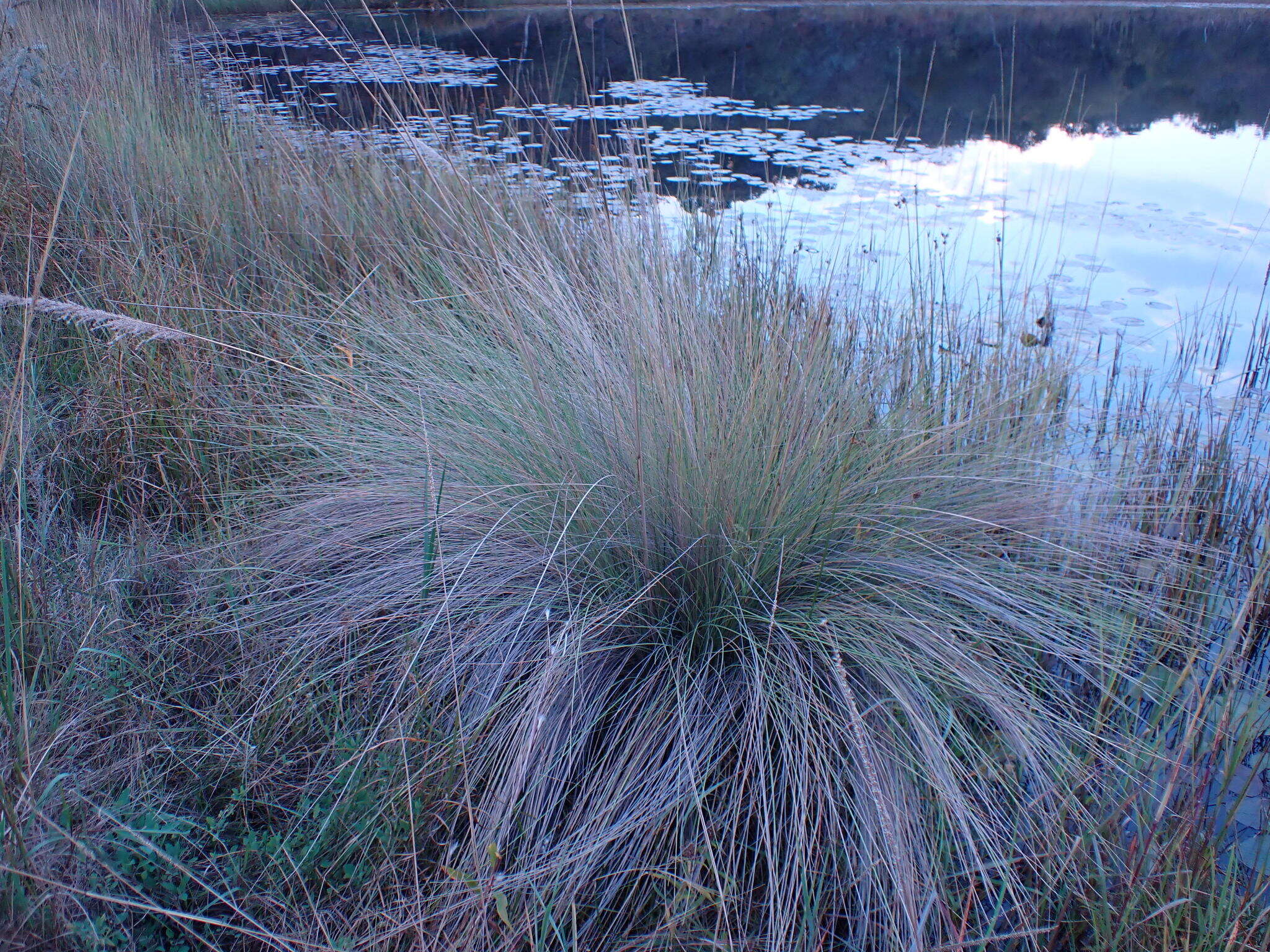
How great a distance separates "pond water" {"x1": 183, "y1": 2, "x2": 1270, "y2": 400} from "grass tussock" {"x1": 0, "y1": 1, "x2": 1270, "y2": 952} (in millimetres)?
674

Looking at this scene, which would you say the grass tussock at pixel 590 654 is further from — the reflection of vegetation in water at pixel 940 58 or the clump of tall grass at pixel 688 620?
the reflection of vegetation in water at pixel 940 58

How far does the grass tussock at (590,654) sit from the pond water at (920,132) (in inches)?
26.5

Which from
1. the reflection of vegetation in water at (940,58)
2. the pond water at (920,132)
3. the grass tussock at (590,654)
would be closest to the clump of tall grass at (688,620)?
the grass tussock at (590,654)

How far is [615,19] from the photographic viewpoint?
A: 1548 cm

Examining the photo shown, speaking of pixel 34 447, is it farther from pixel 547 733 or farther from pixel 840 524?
pixel 840 524

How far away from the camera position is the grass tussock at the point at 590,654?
4.01 feet

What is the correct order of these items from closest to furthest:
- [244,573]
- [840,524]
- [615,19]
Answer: [840,524]
[244,573]
[615,19]

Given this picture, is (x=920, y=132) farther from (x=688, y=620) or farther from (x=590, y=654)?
(x=590, y=654)

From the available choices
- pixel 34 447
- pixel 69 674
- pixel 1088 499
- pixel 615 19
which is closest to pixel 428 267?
pixel 34 447

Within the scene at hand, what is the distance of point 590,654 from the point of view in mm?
1508

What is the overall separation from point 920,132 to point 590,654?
282 inches

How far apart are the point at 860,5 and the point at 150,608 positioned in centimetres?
1754

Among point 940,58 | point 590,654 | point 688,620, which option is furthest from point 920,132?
point 590,654

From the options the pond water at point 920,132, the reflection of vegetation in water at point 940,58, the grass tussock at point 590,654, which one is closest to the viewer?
the grass tussock at point 590,654
